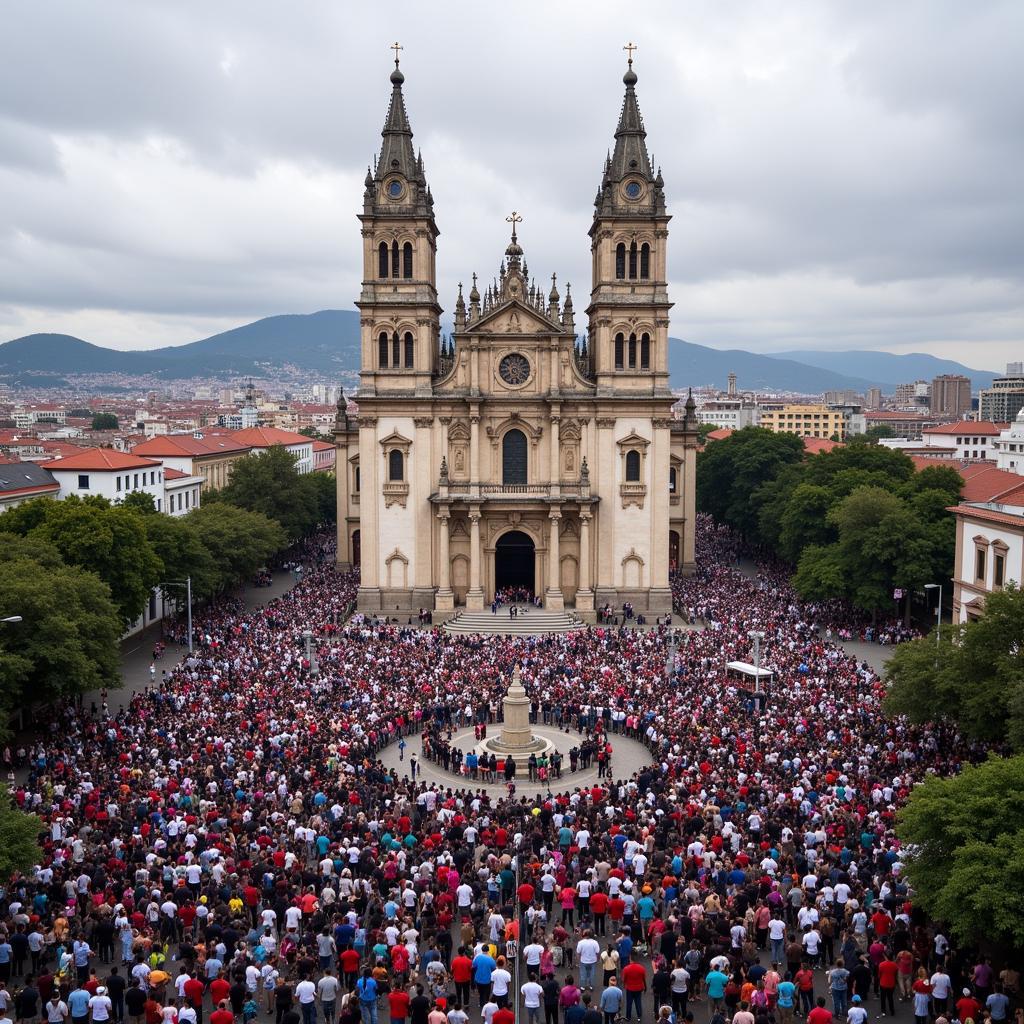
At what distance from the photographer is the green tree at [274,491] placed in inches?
3071

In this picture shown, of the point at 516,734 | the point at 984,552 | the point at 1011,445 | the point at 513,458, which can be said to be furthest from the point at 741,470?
the point at 516,734

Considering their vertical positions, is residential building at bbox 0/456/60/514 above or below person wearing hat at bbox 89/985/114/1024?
above

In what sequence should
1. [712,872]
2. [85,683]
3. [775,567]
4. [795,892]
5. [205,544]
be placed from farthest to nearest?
[775,567] → [205,544] → [85,683] → [712,872] → [795,892]

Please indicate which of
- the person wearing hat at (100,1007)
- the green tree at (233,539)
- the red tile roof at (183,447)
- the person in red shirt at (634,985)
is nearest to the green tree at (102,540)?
the green tree at (233,539)

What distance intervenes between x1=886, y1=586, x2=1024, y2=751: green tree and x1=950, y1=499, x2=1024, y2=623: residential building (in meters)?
8.97

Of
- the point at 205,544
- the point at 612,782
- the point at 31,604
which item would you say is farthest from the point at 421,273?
the point at 612,782

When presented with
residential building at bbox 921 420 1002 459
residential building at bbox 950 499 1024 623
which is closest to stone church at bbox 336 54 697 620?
residential building at bbox 950 499 1024 623

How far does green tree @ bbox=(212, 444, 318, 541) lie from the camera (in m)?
78.0

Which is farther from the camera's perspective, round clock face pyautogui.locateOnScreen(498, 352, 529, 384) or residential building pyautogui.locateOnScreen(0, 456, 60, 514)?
residential building pyautogui.locateOnScreen(0, 456, 60, 514)

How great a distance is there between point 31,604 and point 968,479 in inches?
2048

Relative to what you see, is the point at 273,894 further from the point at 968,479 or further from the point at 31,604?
the point at 968,479

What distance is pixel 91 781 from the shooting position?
27.7 meters

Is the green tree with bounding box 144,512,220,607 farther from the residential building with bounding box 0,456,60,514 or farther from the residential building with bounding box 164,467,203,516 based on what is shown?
the residential building with bounding box 164,467,203,516

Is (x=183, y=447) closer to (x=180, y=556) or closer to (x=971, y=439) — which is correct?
(x=180, y=556)
